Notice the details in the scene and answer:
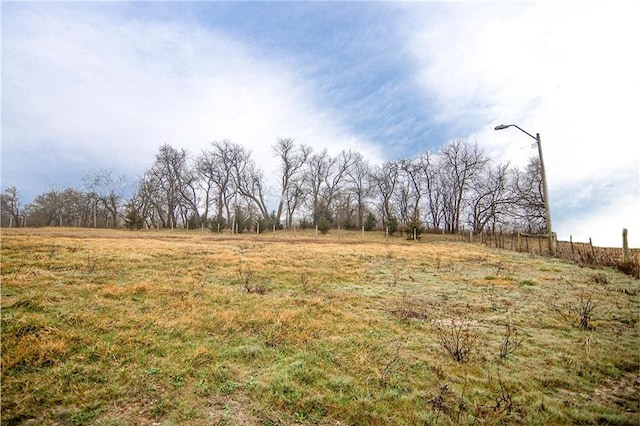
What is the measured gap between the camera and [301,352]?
461 centimetres

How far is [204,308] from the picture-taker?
20.2ft

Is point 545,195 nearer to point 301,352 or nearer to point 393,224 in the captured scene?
point 301,352

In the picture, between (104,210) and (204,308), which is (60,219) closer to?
(104,210)

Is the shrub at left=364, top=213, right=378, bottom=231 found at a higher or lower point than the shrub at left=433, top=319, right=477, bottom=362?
higher

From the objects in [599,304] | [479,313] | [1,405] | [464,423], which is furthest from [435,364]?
[599,304]

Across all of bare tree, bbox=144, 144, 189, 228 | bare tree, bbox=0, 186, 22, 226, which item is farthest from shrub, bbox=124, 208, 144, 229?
bare tree, bbox=0, 186, 22, 226

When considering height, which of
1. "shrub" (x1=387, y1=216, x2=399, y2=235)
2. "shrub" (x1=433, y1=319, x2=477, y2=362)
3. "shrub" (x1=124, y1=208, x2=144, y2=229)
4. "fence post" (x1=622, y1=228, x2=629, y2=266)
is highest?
"shrub" (x1=124, y1=208, x2=144, y2=229)

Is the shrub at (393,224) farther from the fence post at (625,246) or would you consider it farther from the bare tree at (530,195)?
the fence post at (625,246)

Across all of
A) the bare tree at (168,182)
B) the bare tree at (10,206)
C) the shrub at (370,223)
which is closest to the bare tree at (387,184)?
the shrub at (370,223)

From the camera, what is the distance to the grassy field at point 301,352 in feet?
10.7

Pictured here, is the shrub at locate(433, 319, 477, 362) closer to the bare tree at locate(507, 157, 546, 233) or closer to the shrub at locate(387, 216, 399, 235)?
the bare tree at locate(507, 157, 546, 233)

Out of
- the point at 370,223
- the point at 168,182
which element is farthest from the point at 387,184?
the point at 168,182

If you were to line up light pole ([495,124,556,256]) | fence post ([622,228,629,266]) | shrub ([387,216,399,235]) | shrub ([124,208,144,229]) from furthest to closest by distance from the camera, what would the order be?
shrub ([124,208,144,229]) < shrub ([387,216,399,235]) < light pole ([495,124,556,256]) < fence post ([622,228,629,266])

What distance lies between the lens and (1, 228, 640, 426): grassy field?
3.25m
